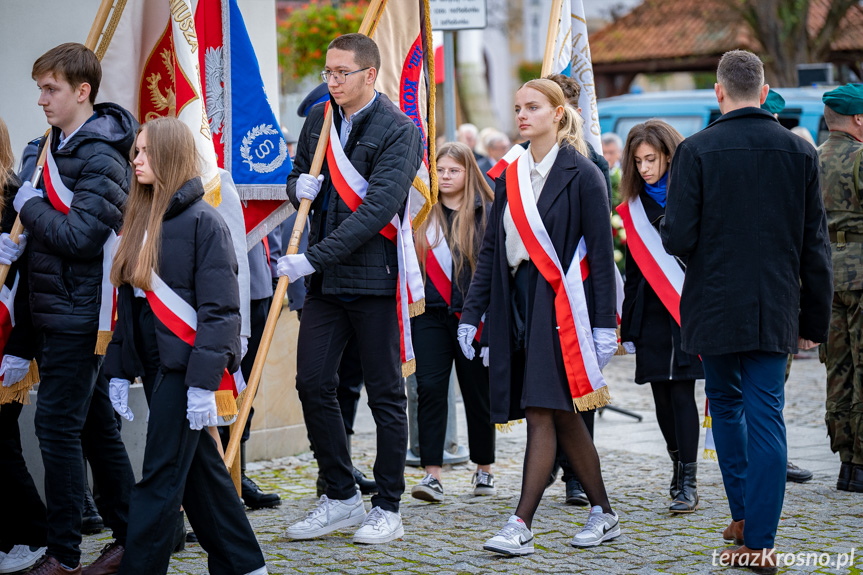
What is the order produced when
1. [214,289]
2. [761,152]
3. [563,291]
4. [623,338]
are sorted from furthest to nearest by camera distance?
[623,338]
[563,291]
[761,152]
[214,289]

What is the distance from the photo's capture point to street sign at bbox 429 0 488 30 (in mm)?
8211

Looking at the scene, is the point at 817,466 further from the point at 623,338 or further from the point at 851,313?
the point at 623,338

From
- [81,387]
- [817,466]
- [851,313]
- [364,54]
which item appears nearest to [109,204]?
[81,387]

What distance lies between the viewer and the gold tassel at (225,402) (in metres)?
4.51

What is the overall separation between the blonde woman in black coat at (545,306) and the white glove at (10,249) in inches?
77.0

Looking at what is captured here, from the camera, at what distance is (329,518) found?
18.2ft

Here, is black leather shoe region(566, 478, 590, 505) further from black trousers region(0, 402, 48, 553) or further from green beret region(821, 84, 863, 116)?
black trousers region(0, 402, 48, 553)

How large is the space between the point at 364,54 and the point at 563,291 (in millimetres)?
1425

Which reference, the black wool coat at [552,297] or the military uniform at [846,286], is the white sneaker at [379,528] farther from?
the military uniform at [846,286]

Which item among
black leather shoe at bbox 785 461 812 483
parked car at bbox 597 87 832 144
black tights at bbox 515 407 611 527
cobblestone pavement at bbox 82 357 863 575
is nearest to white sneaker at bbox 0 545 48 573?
cobblestone pavement at bbox 82 357 863 575

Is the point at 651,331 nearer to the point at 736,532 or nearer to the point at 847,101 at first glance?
the point at 736,532

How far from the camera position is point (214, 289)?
427 centimetres

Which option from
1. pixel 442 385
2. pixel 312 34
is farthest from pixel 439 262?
pixel 312 34

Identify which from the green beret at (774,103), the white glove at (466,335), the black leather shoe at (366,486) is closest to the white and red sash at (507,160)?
the white glove at (466,335)
